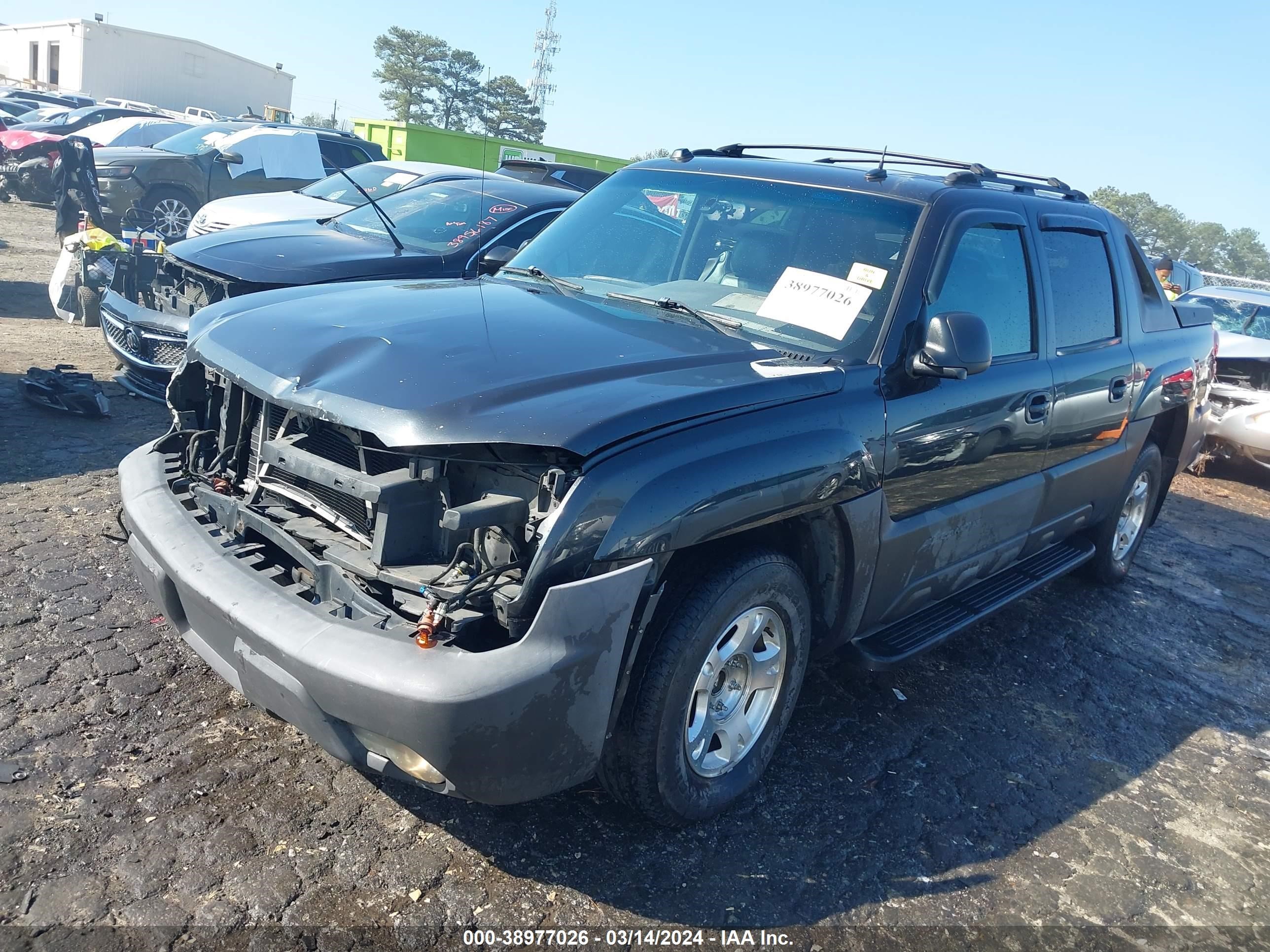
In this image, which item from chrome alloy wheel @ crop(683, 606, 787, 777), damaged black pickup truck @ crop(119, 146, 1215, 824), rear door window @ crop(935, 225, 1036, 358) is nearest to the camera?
damaged black pickup truck @ crop(119, 146, 1215, 824)

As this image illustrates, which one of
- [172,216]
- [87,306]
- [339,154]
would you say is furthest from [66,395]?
[339,154]

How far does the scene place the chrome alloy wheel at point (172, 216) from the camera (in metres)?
13.7

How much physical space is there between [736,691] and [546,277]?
1864 mm

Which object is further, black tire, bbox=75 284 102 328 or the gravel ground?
black tire, bbox=75 284 102 328

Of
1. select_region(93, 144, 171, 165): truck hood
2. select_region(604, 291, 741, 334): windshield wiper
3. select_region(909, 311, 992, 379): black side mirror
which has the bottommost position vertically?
select_region(93, 144, 171, 165): truck hood

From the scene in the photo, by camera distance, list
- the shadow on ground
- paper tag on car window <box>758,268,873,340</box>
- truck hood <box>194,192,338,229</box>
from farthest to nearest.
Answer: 1. the shadow on ground
2. truck hood <box>194,192,338,229</box>
3. paper tag on car window <box>758,268,873,340</box>

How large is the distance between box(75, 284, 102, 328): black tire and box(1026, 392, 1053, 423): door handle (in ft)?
24.0

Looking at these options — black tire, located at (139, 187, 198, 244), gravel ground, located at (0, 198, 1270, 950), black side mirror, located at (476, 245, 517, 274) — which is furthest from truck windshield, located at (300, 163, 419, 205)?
black tire, located at (139, 187, 198, 244)

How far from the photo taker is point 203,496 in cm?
311

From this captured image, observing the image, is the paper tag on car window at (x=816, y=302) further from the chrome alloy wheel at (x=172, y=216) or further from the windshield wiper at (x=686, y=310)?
the chrome alloy wheel at (x=172, y=216)

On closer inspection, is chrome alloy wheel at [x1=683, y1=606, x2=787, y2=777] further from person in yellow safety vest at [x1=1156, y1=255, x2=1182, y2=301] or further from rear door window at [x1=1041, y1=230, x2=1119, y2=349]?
person in yellow safety vest at [x1=1156, y1=255, x2=1182, y2=301]

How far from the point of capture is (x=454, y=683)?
7.34 feet

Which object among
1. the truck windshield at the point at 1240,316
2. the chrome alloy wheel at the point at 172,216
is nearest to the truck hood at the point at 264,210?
the chrome alloy wheel at the point at 172,216

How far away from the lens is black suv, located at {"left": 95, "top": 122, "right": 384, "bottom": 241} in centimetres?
1355
